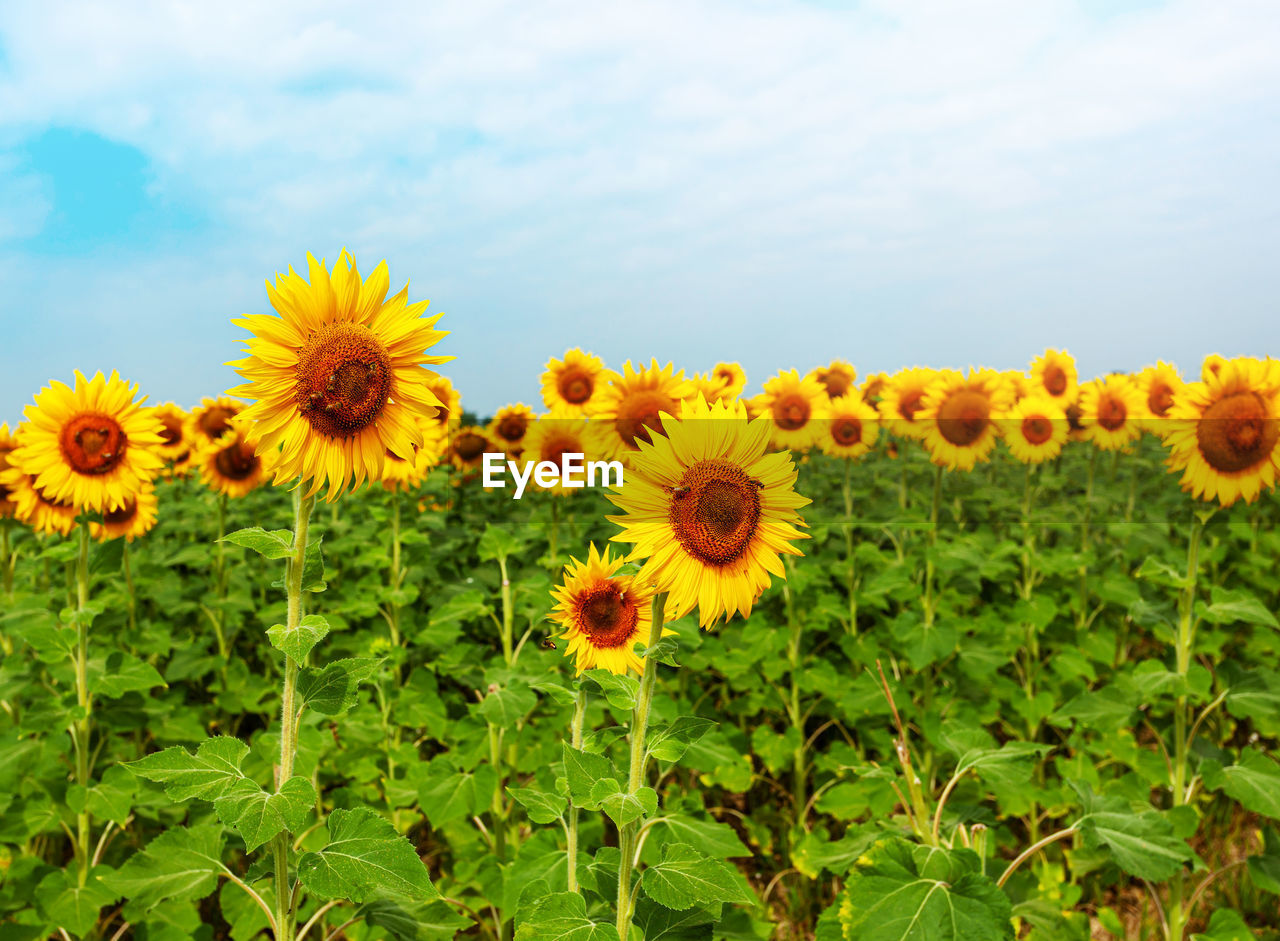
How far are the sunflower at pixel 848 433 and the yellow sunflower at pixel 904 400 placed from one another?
16cm

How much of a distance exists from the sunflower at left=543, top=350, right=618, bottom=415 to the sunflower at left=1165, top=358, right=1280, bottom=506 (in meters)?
4.07

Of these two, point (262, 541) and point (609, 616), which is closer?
point (262, 541)

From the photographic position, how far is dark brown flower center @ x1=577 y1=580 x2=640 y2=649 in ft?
9.21

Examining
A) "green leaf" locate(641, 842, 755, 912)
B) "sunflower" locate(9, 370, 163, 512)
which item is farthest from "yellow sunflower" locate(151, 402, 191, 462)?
"green leaf" locate(641, 842, 755, 912)

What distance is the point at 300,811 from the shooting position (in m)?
2.05

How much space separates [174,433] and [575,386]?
146 inches

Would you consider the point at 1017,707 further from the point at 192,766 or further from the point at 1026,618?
the point at 192,766

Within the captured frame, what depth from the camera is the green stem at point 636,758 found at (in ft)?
6.94

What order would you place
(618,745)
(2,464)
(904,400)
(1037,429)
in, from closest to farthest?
(618,745), (2,464), (904,400), (1037,429)

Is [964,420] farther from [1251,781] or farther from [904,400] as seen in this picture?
[1251,781]

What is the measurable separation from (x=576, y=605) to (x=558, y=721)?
181cm

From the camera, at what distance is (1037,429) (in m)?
7.12

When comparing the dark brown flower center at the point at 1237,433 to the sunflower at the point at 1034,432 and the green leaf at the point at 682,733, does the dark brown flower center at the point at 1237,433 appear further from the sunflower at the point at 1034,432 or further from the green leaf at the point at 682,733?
the green leaf at the point at 682,733

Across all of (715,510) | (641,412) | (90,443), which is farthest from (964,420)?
(90,443)
